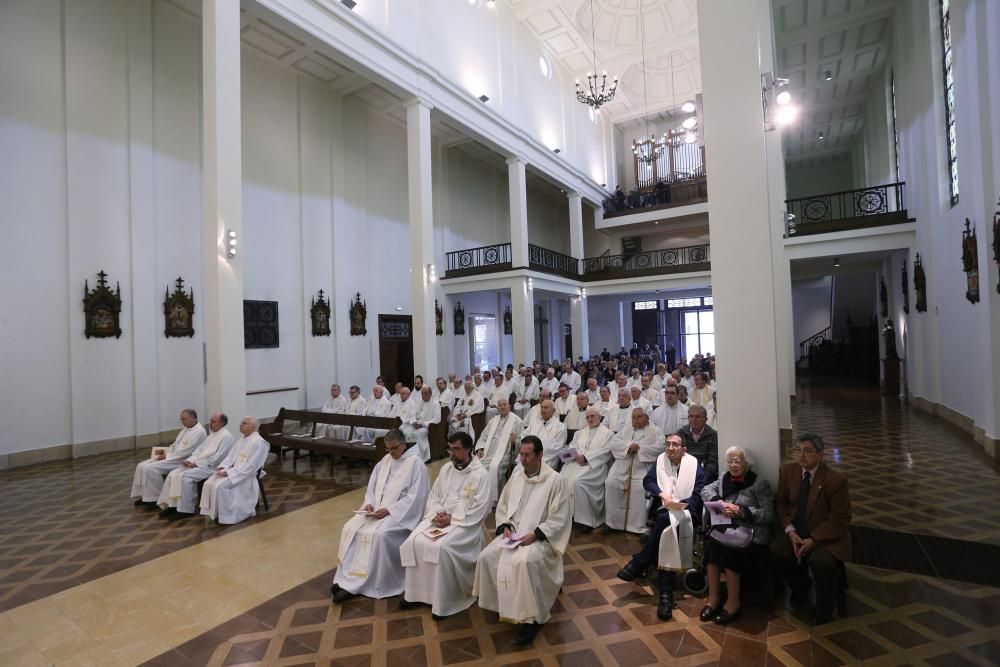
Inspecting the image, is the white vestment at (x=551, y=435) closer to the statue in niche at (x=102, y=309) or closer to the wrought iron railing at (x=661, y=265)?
the statue in niche at (x=102, y=309)

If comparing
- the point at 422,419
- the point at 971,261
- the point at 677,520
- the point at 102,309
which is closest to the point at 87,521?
the point at 422,419

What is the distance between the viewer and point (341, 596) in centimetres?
368

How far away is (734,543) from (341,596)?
276cm

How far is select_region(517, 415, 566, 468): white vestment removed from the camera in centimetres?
590

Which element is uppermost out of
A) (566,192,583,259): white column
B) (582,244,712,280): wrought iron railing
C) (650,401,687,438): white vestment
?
(566,192,583,259): white column

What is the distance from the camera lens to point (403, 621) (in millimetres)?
3422

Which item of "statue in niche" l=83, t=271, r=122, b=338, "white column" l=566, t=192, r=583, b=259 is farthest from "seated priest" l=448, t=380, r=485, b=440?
"white column" l=566, t=192, r=583, b=259

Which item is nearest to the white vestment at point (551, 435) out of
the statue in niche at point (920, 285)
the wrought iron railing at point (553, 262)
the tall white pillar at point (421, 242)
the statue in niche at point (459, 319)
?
the tall white pillar at point (421, 242)

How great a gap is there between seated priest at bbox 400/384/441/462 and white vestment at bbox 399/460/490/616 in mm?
3788

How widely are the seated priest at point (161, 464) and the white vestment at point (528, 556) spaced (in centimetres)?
460

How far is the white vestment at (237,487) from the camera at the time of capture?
17.6 feet

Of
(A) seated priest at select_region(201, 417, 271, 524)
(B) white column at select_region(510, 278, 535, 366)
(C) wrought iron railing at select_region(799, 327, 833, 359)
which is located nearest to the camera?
(A) seated priest at select_region(201, 417, 271, 524)

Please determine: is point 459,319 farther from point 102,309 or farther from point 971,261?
point 971,261

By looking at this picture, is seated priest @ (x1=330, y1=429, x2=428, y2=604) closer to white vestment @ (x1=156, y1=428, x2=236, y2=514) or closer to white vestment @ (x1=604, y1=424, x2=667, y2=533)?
white vestment @ (x1=604, y1=424, x2=667, y2=533)
